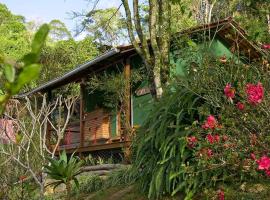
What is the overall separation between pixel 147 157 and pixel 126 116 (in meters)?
5.84

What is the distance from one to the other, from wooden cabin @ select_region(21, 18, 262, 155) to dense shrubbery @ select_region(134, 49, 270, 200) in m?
5.18

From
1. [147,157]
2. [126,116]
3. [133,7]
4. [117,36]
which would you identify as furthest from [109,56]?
[117,36]

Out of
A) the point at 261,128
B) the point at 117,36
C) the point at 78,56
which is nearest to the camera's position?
the point at 261,128

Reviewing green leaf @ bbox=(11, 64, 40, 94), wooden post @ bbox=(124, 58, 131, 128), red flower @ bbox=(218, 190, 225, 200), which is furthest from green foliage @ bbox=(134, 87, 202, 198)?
green leaf @ bbox=(11, 64, 40, 94)

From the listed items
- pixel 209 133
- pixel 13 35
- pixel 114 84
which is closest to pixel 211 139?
pixel 209 133

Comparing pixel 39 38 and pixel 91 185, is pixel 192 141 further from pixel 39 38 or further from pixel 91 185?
pixel 39 38

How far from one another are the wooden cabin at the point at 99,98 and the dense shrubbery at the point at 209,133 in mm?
5178

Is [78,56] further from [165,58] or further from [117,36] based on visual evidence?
[165,58]

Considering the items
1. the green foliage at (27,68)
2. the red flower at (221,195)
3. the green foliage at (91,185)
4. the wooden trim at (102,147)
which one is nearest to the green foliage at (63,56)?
the wooden trim at (102,147)

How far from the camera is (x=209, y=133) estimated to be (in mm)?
5582

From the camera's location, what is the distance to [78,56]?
26953mm

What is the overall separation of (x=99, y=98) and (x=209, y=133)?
12900mm

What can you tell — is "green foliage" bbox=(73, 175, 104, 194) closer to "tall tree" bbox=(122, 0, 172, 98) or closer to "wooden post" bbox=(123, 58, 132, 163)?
"wooden post" bbox=(123, 58, 132, 163)

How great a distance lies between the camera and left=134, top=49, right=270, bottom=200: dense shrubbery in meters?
5.29
